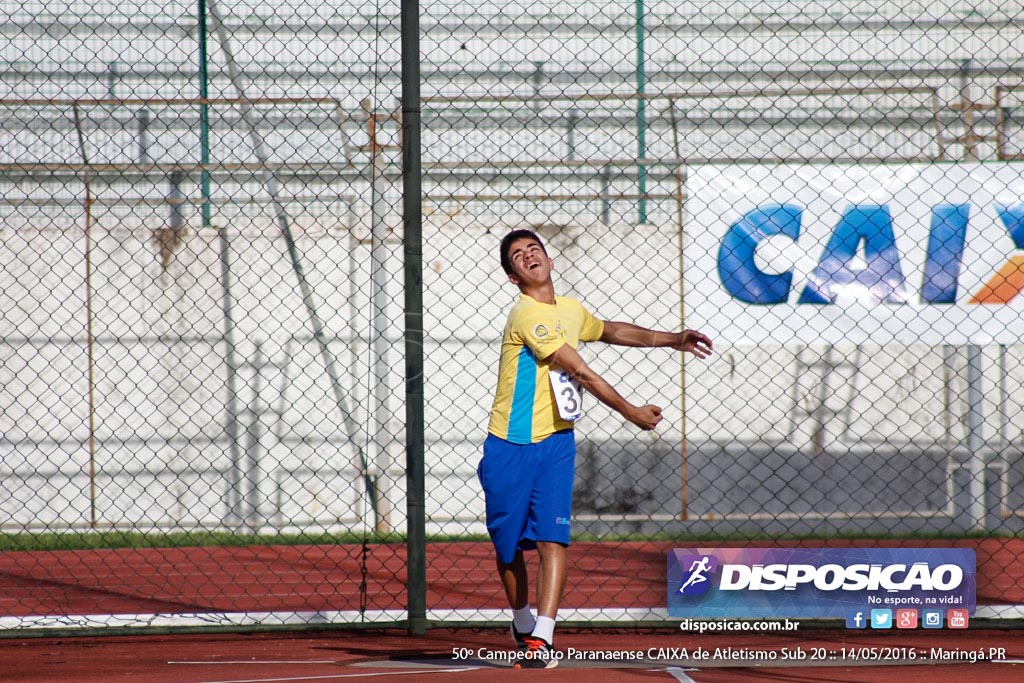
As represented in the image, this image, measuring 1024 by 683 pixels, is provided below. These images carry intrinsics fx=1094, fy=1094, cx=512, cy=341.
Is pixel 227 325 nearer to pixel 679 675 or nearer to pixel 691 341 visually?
pixel 691 341

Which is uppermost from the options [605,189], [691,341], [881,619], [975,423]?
[605,189]

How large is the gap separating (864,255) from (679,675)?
2.51m

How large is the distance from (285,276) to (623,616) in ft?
19.4

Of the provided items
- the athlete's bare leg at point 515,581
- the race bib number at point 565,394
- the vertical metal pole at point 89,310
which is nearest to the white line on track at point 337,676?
the athlete's bare leg at point 515,581

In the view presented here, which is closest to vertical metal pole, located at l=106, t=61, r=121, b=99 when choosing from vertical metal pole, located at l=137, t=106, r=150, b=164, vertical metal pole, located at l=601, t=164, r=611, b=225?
vertical metal pole, located at l=137, t=106, r=150, b=164

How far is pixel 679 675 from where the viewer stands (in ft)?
14.4

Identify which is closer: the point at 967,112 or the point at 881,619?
the point at 881,619

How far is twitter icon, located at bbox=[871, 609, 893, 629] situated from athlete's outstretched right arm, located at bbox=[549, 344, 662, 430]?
197cm

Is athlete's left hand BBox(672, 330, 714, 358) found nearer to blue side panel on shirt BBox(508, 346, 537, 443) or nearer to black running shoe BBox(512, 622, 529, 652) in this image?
blue side panel on shirt BBox(508, 346, 537, 443)

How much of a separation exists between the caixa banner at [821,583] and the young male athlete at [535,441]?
135 centimetres

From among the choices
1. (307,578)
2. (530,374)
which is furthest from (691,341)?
(307,578)

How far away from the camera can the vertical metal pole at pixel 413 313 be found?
524 cm

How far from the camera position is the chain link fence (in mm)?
9750

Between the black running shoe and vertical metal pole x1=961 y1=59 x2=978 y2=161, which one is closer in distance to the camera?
the black running shoe
